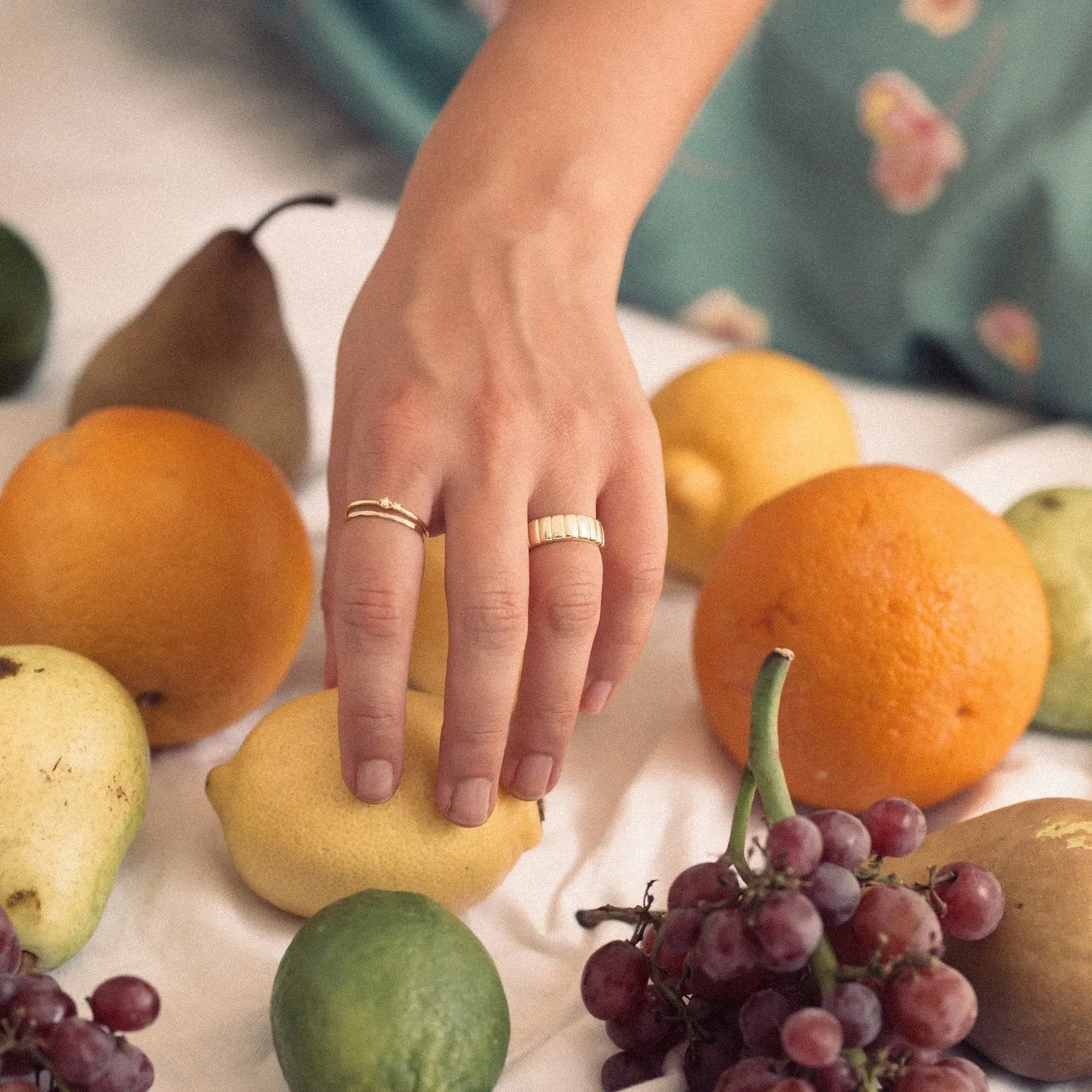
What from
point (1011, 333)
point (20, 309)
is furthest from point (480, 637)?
point (1011, 333)

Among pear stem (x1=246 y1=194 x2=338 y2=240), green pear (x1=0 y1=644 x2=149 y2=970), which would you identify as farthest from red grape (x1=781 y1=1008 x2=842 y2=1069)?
pear stem (x1=246 y1=194 x2=338 y2=240)

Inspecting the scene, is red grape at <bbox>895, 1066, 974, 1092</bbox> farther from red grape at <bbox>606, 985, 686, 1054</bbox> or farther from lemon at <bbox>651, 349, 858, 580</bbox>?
lemon at <bbox>651, 349, 858, 580</bbox>

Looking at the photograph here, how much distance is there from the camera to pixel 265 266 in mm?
912

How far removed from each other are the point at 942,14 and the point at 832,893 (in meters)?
0.97

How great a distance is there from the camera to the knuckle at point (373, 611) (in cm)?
59

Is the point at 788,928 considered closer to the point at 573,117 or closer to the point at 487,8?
the point at 573,117

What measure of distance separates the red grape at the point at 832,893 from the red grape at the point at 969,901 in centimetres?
6

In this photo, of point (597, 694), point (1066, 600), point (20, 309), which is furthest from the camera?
point (20, 309)

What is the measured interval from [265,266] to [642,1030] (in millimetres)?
574

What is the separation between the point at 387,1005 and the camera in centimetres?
50

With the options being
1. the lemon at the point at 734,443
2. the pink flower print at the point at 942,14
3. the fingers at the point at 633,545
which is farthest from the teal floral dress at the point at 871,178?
the fingers at the point at 633,545

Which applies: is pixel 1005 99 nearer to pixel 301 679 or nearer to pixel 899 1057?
pixel 301 679

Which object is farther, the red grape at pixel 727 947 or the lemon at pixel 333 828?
the lemon at pixel 333 828

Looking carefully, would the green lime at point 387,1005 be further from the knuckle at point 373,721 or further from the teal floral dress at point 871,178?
the teal floral dress at point 871,178
